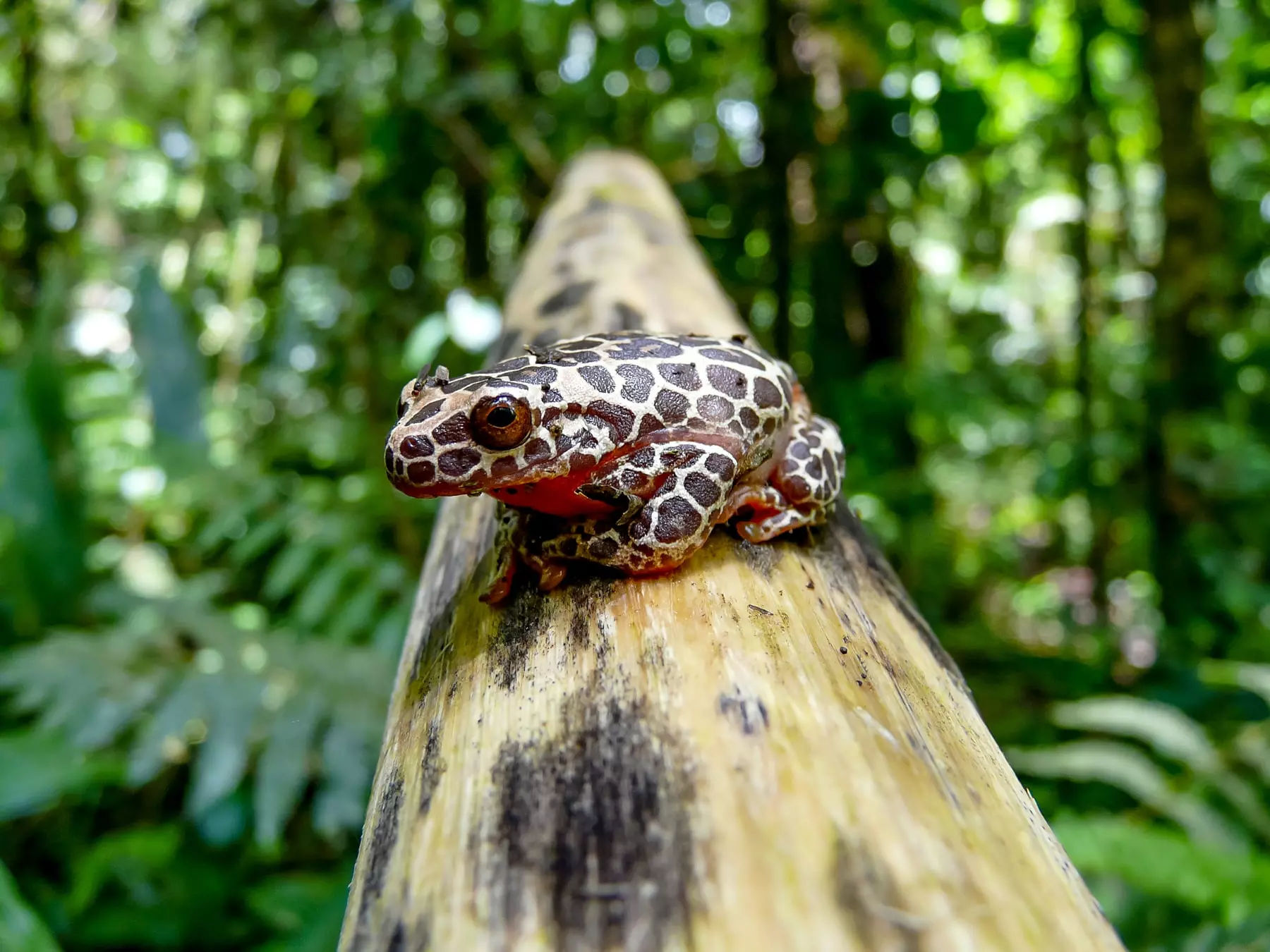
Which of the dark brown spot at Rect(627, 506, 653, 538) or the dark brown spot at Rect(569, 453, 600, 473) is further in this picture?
the dark brown spot at Rect(569, 453, 600, 473)

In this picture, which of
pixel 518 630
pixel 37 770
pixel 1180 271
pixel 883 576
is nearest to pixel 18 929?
pixel 37 770

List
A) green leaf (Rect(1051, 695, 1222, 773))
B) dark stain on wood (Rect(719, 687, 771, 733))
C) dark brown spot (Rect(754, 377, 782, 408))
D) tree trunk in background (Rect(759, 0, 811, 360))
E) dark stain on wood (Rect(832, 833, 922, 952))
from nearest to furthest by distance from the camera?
dark stain on wood (Rect(832, 833, 922, 952))
dark stain on wood (Rect(719, 687, 771, 733))
dark brown spot (Rect(754, 377, 782, 408))
green leaf (Rect(1051, 695, 1222, 773))
tree trunk in background (Rect(759, 0, 811, 360))

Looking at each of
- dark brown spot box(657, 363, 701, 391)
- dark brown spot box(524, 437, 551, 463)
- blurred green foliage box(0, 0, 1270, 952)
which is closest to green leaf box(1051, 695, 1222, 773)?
blurred green foliage box(0, 0, 1270, 952)

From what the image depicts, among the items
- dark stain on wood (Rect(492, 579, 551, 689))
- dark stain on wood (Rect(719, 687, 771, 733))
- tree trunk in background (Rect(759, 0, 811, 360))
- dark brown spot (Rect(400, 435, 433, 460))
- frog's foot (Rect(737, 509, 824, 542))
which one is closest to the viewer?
dark stain on wood (Rect(719, 687, 771, 733))

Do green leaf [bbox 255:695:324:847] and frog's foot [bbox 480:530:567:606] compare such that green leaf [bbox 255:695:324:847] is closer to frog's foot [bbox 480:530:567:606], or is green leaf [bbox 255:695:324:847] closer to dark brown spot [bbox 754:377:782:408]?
frog's foot [bbox 480:530:567:606]

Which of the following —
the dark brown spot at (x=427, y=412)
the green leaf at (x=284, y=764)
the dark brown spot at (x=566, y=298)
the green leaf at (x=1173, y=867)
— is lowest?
the green leaf at (x=1173, y=867)

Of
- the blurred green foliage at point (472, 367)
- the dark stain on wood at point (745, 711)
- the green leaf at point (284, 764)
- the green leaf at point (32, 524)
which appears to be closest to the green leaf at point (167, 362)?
the blurred green foliage at point (472, 367)

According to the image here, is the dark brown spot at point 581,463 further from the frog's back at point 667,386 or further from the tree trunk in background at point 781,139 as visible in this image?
the tree trunk in background at point 781,139

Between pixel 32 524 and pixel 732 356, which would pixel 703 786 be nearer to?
pixel 732 356
